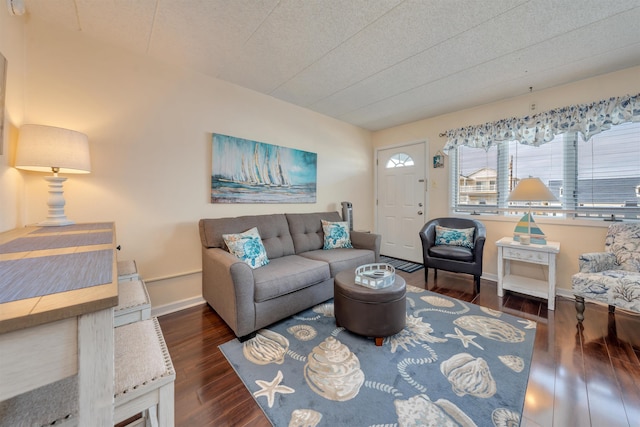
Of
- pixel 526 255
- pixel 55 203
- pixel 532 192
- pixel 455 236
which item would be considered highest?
pixel 532 192

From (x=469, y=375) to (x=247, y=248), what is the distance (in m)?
1.85

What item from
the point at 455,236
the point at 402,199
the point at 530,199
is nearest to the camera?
the point at 530,199

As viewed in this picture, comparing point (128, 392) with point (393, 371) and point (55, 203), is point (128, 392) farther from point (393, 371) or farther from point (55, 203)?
point (55, 203)

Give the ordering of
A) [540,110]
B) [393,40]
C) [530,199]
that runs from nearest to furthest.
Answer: [393,40]
[530,199]
[540,110]

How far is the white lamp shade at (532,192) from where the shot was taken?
2.44 m

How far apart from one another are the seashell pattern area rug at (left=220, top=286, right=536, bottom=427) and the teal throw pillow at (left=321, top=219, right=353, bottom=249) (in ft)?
3.15

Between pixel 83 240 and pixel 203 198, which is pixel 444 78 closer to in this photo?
pixel 203 198

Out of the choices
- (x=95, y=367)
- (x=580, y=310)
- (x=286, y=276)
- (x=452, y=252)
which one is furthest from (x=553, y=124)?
(x=95, y=367)

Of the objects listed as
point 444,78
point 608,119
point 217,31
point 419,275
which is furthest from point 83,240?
point 608,119

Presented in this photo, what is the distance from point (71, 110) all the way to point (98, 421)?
7.60 ft

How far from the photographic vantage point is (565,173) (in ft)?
8.89

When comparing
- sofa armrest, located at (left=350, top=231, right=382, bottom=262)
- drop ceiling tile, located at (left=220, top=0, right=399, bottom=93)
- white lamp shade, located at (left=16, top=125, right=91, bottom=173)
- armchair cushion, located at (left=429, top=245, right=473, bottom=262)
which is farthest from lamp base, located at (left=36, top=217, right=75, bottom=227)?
armchair cushion, located at (left=429, top=245, right=473, bottom=262)

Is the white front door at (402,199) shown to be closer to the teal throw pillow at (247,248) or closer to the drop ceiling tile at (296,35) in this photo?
the drop ceiling tile at (296,35)

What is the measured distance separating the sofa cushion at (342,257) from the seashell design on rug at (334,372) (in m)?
0.79
